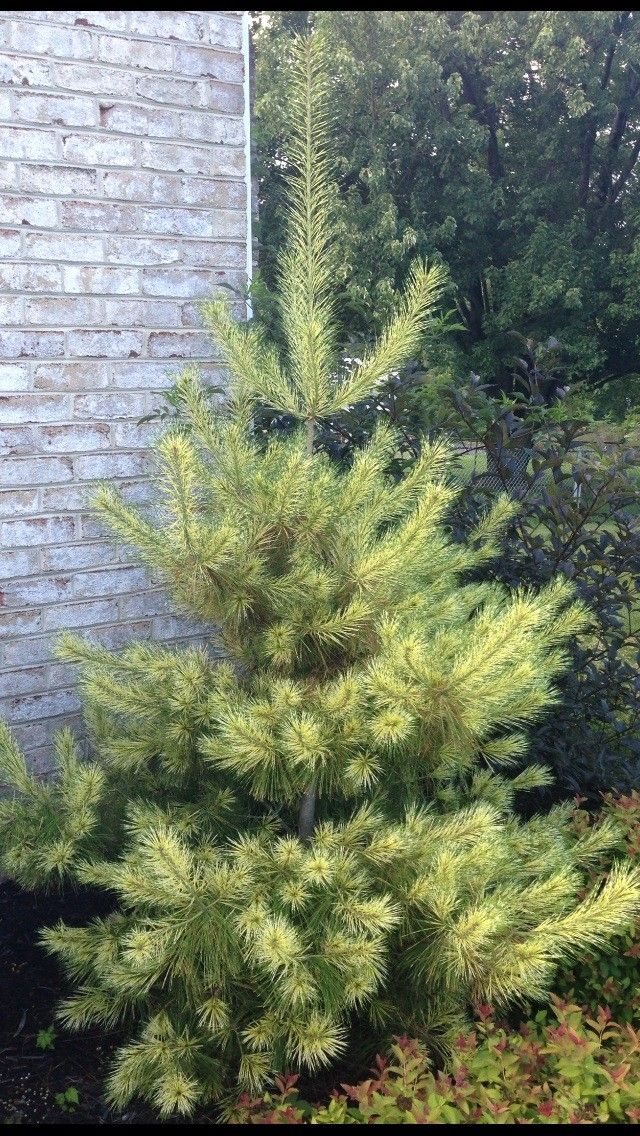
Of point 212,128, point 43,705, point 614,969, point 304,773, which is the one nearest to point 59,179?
point 212,128

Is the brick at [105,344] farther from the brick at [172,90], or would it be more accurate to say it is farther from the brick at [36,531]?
the brick at [172,90]

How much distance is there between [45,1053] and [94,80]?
8.62 ft

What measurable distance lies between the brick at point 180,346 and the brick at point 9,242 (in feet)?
1.59

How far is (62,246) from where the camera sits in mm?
2881

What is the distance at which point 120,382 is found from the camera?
306 cm

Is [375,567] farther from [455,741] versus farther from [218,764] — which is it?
[218,764]

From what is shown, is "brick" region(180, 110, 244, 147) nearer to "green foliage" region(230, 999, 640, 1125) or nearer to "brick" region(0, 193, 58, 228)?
"brick" region(0, 193, 58, 228)

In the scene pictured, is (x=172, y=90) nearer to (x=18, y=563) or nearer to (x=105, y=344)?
(x=105, y=344)

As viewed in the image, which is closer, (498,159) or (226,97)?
(226,97)

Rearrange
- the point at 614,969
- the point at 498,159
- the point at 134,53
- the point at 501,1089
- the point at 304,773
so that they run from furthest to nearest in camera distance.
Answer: the point at 498,159 < the point at 134,53 < the point at 614,969 < the point at 304,773 < the point at 501,1089

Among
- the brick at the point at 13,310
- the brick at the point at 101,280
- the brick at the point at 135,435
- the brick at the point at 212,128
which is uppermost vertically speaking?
the brick at the point at 212,128

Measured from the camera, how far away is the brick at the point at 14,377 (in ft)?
9.28

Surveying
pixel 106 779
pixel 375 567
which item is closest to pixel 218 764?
pixel 106 779

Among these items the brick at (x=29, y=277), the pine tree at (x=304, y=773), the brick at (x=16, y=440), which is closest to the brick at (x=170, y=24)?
the brick at (x=29, y=277)
